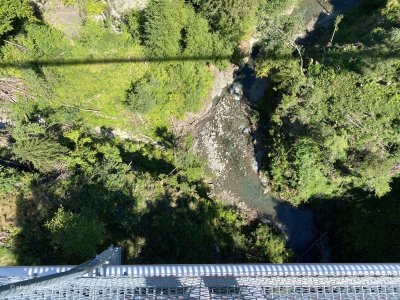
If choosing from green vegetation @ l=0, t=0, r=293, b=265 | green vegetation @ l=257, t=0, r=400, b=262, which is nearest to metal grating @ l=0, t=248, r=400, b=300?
green vegetation @ l=0, t=0, r=293, b=265

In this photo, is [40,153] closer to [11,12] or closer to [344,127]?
[11,12]

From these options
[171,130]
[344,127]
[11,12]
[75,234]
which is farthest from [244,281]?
[11,12]

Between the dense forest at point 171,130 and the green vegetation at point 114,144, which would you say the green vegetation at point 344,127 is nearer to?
the dense forest at point 171,130

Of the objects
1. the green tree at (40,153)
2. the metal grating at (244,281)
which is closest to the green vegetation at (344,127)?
the metal grating at (244,281)

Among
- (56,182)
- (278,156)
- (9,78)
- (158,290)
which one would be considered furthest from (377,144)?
(9,78)

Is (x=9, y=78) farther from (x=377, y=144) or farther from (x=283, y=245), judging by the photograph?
(x=377, y=144)

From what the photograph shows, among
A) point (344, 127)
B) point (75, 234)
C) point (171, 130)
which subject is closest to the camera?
point (75, 234)

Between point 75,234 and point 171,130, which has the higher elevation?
point 171,130
